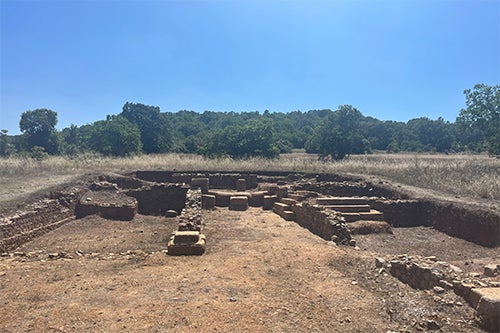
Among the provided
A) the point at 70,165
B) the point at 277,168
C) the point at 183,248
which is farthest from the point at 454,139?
the point at 183,248

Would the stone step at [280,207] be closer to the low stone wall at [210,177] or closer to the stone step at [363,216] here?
the stone step at [363,216]

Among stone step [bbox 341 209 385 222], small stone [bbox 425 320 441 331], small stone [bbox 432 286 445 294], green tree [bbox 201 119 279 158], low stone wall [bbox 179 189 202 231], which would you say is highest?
green tree [bbox 201 119 279 158]

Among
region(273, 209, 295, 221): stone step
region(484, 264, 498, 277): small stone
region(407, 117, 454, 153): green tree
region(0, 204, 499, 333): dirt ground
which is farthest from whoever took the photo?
region(407, 117, 454, 153): green tree

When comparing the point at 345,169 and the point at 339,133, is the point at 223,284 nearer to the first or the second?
the point at 345,169

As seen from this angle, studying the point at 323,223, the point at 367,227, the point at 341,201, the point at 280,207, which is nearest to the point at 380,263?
the point at 323,223

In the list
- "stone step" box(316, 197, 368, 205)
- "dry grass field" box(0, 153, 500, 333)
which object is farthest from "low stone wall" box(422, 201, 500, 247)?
"stone step" box(316, 197, 368, 205)

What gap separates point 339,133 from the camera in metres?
29.8

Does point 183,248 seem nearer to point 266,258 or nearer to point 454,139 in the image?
point 266,258

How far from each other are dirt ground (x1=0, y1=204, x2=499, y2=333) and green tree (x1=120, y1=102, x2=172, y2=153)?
104ft

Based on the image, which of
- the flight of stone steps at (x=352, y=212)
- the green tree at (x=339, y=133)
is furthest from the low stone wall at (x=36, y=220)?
the green tree at (x=339, y=133)

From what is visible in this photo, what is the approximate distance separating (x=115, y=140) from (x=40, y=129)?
398 inches

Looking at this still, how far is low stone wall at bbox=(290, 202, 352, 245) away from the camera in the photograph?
32.4 ft

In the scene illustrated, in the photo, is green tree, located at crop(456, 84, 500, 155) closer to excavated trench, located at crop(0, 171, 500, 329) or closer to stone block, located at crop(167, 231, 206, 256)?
excavated trench, located at crop(0, 171, 500, 329)

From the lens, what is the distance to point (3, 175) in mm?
16469
